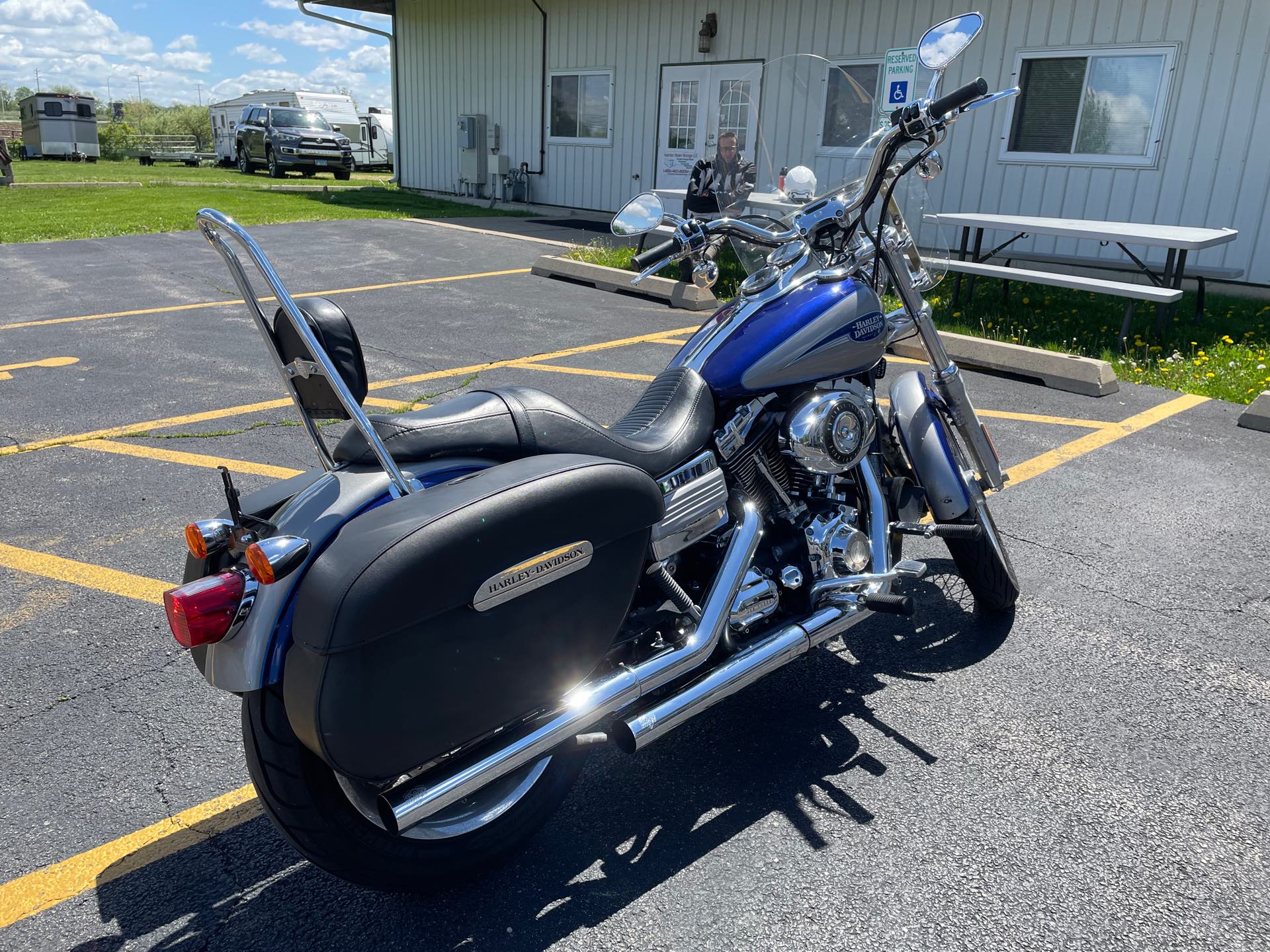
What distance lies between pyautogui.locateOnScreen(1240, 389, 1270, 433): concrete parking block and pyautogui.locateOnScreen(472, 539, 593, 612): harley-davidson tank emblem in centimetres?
581

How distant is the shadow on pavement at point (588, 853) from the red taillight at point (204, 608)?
77 cm

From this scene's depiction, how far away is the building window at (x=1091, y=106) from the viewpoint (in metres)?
10.2

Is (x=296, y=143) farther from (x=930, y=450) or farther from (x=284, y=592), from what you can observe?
(x=284, y=592)

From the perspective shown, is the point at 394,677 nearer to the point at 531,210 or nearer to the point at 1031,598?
the point at 1031,598

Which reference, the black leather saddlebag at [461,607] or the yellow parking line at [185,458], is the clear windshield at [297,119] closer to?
the yellow parking line at [185,458]

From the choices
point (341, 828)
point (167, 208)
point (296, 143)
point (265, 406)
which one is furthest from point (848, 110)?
point (296, 143)

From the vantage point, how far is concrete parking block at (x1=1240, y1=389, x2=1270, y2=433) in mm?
6199

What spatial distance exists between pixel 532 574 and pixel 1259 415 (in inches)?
236

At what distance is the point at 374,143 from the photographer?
34.9 meters

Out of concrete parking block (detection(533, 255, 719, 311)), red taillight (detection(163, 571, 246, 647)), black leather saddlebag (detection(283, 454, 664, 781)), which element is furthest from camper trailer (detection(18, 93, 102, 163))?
black leather saddlebag (detection(283, 454, 664, 781))

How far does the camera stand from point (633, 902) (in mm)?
2324

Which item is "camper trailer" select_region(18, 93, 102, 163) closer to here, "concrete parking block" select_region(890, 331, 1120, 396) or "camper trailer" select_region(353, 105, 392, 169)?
"camper trailer" select_region(353, 105, 392, 169)

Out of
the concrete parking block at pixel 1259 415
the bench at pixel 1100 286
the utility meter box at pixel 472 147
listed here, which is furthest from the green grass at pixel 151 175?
the concrete parking block at pixel 1259 415

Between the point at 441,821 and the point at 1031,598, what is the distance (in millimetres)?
2626
